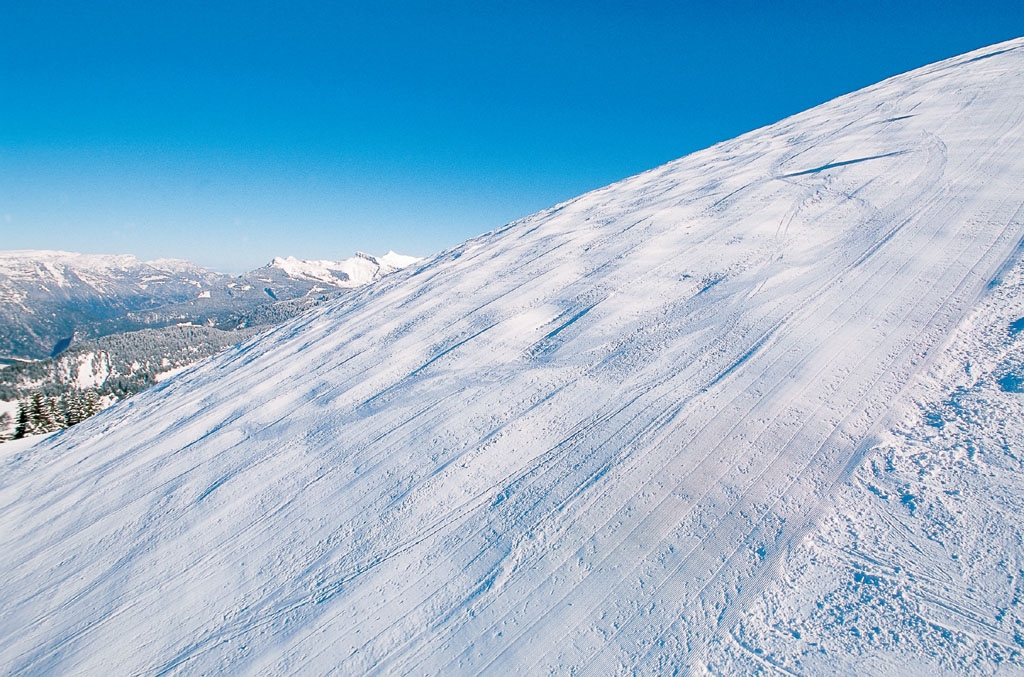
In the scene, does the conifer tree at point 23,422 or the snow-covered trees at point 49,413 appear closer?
the conifer tree at point 23,422

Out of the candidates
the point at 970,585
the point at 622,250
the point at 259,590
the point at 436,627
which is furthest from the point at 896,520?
the point at 622,250

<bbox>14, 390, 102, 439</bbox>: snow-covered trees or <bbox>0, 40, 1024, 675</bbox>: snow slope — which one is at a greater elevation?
<bbox>0, 40, 1024, 675</bbox>: snow slope

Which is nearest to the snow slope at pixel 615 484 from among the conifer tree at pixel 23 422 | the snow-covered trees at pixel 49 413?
the conifer tree at pixel 23 422

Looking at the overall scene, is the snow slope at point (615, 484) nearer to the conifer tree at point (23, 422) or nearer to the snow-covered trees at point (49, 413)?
the conifer tree at point (23, 422)

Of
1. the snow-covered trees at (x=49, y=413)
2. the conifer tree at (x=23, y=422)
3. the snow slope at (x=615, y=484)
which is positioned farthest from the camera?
the snow-covered trees at (x=49, y=413)

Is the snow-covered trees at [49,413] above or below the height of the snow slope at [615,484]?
below

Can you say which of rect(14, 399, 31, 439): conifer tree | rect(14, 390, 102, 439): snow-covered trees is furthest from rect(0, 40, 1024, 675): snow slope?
rect(14, 390, 102, 439): snow-covered trees

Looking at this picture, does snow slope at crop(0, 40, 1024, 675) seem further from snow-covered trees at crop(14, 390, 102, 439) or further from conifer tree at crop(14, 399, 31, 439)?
snow-covered trees at crop(14, 390, 102, 439)

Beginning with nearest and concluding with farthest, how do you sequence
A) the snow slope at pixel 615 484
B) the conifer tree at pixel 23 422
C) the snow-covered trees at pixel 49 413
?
the snow slope at pixel 615 484 → the conifer tree at pixel 23 422 → the snow-covered trees at pixel 49 413

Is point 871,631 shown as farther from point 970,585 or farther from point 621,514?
point 621,514
